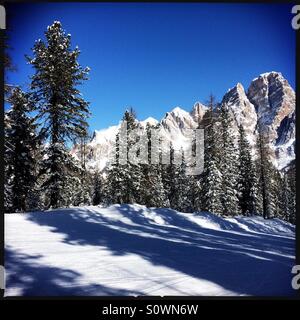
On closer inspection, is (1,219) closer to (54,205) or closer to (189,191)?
(54,205)

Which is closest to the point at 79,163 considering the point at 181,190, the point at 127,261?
the point at 127,261

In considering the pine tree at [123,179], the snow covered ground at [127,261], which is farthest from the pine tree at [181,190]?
the snow covered ground at [127,261]

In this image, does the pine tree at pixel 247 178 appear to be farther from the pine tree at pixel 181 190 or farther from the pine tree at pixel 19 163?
the pine tree at pixel 19 163

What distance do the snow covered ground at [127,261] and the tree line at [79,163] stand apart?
→ 15.4 ft

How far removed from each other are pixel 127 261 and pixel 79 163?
14916mm

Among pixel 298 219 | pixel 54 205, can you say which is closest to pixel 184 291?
pixel 298 219

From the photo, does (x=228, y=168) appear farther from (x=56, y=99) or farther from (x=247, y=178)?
(x=56, y=99)

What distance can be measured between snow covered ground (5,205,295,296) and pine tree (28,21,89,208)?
8738mm

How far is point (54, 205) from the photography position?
728 inches

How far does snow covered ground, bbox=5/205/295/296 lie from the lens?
4.25 meters

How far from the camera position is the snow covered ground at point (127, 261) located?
167 inches

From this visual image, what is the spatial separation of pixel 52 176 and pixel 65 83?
550cm

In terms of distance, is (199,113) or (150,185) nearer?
(199,113)

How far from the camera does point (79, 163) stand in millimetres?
20109
